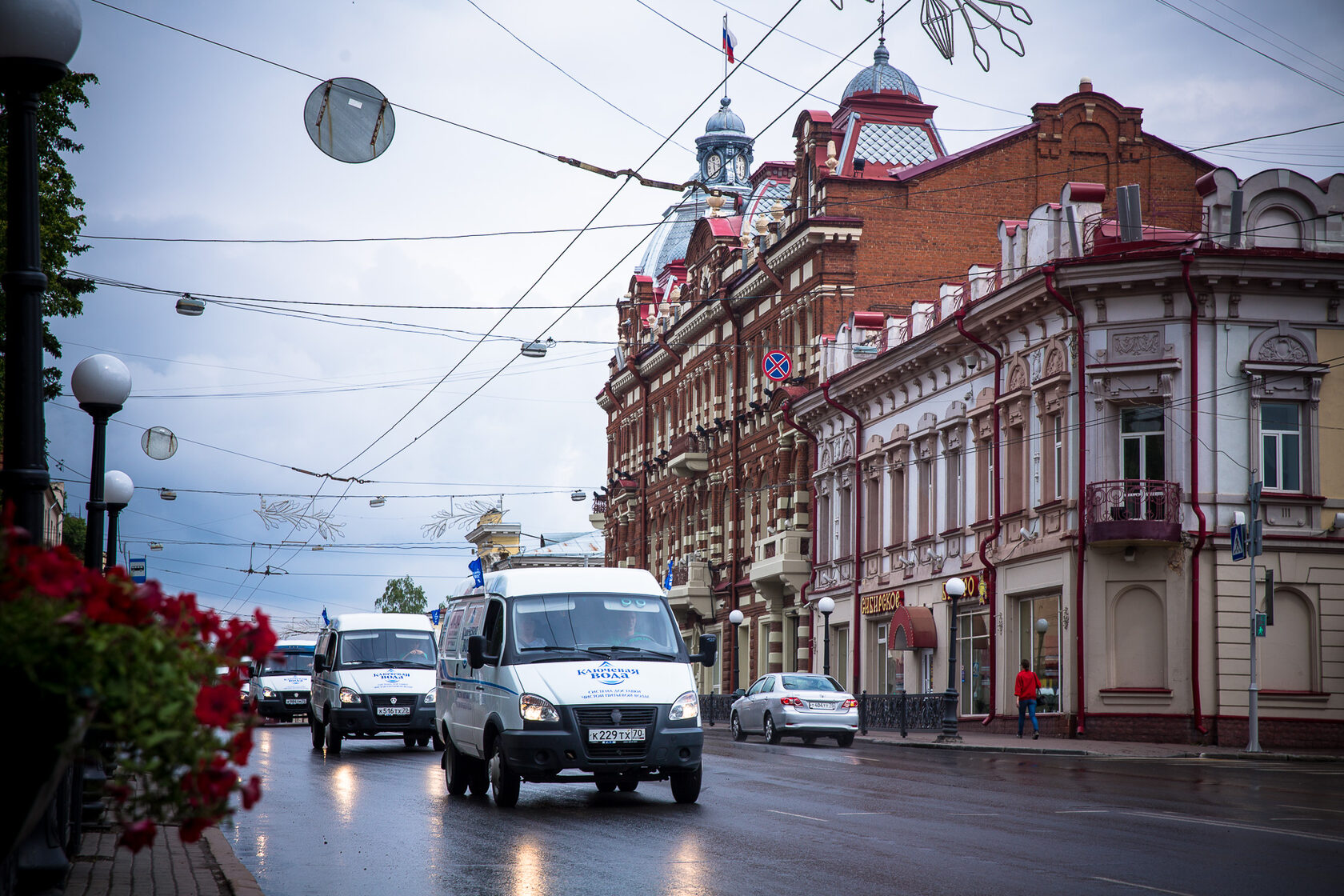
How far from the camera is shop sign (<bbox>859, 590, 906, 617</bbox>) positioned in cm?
4091

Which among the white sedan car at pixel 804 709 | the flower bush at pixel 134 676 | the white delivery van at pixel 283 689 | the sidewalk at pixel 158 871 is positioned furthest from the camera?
the white delivery van at pixel 283 689

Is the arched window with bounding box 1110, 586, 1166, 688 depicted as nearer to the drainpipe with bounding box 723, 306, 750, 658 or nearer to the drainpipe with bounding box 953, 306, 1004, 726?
the drainpipe with bounding box 953, 306, 1004, 726

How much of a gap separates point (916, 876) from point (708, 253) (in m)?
49.4

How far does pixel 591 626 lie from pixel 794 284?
112 ft

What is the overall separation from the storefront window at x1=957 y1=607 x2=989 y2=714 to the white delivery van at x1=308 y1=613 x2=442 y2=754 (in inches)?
545

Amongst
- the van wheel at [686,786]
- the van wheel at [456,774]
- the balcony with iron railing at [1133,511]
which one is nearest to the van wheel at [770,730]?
the balcony with iron railing at [1133,511]

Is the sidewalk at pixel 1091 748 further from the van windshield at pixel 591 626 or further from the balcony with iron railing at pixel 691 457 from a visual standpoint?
the balcony with iron railing at pixel 691 457

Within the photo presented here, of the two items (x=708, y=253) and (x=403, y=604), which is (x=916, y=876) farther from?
(x=403, y=604)

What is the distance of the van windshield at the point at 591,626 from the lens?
1592cm

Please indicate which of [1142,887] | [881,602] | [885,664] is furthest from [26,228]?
[885,664]

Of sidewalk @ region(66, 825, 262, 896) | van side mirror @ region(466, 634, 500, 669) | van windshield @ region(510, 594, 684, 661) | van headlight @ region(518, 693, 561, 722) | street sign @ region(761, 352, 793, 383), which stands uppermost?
street sign @ region(761, 352, 793, 383)

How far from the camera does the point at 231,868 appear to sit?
1076cm

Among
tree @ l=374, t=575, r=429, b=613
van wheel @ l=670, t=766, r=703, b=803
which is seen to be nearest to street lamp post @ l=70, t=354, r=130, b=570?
van wheel @ l=670, t=766, r=703, b=803

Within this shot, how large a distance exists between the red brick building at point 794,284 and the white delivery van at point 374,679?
2087 centimetres
